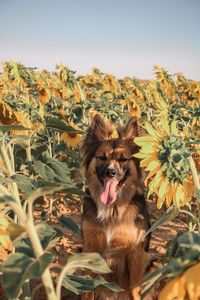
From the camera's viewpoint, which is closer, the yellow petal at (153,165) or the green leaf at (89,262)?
the green leaf at (89,262)

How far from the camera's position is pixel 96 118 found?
9.36ft

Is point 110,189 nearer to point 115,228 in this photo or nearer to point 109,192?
point 109,192

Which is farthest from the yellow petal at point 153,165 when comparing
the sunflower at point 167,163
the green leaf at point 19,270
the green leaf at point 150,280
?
the green leaf at point 19,270

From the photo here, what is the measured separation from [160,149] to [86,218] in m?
1.22

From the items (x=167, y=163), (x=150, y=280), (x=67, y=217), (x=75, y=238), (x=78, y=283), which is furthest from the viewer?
(x=75, y=238)

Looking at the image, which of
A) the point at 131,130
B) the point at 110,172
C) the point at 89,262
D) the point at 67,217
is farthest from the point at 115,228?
the point at 89,262

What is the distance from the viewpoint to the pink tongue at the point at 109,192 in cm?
268

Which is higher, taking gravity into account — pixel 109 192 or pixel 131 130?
pixel 131 130

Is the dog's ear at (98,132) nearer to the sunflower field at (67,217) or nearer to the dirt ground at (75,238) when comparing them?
the sunflower field at (67,217)

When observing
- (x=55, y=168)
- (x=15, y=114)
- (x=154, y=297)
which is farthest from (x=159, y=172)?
(x=15, y=114)

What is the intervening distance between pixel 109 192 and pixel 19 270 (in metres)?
1.85

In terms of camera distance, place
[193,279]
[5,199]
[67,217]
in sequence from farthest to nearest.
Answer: [67,217]
[5,199]
[193,279]

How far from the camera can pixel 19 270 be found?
34.3 inches

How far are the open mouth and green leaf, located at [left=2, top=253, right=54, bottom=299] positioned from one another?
1767 mm
